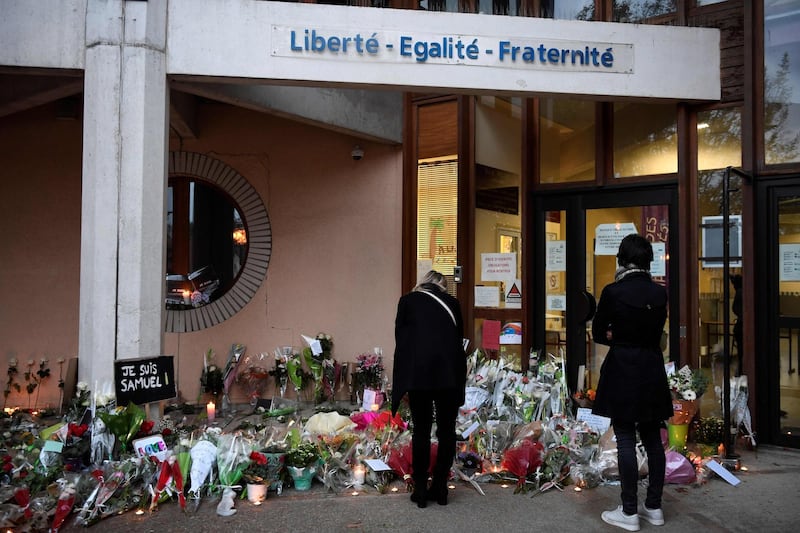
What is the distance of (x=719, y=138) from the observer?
580cm

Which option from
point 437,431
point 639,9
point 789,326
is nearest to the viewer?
point 437,431

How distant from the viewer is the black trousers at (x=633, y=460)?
382cm

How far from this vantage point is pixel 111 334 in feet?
16.3

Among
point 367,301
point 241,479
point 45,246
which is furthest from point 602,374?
→ point 45,246

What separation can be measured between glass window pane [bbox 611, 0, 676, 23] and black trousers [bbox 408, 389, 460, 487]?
417 centimetres

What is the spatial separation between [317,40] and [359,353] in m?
3.64

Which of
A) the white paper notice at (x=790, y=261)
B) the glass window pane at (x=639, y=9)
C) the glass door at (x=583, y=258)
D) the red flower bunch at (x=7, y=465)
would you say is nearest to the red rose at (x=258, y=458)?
the red flower bunch at (x=7, y=465)

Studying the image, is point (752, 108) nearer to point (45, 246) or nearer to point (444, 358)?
point (444, 358)

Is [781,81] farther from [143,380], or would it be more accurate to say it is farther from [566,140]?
[143,380]

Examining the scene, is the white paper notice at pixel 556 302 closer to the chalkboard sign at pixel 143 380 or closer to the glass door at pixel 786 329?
the glass door at pixel 786 329

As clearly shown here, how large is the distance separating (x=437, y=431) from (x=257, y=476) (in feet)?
3.96

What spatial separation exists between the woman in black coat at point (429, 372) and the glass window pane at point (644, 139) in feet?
9.67

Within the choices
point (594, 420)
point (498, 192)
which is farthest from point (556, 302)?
point (594, 420)

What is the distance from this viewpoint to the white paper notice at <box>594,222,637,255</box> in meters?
6.27
